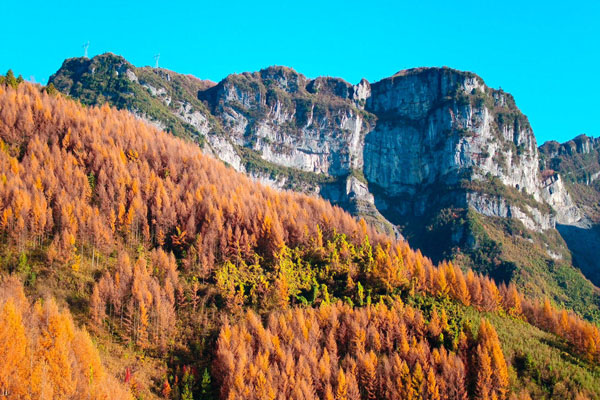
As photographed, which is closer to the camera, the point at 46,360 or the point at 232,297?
the point at 46,360

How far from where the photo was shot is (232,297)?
87312 millimetres

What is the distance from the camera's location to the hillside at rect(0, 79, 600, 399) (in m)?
70.3

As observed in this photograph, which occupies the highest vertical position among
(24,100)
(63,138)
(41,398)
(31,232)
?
(24,100)

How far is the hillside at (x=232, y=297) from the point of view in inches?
2768

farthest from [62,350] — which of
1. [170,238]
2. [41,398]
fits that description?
[170,238]

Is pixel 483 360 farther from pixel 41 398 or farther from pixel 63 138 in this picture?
pixel 63 138

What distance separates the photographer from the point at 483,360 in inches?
2832

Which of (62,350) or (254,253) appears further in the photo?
(254,253)

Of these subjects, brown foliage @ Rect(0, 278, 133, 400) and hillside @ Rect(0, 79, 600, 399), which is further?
hillside @ Rect(0, 79, 600, 399)

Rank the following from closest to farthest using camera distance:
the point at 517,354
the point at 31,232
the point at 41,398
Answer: the point at 41,398 → the point at 517,354 → the point at 31,232

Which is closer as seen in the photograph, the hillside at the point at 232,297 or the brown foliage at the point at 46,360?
the brown foliage at the point at 46,360

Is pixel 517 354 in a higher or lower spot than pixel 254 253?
lower

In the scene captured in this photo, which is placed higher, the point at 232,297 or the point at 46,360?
the point at 232,297

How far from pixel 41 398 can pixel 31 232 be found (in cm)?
4543
